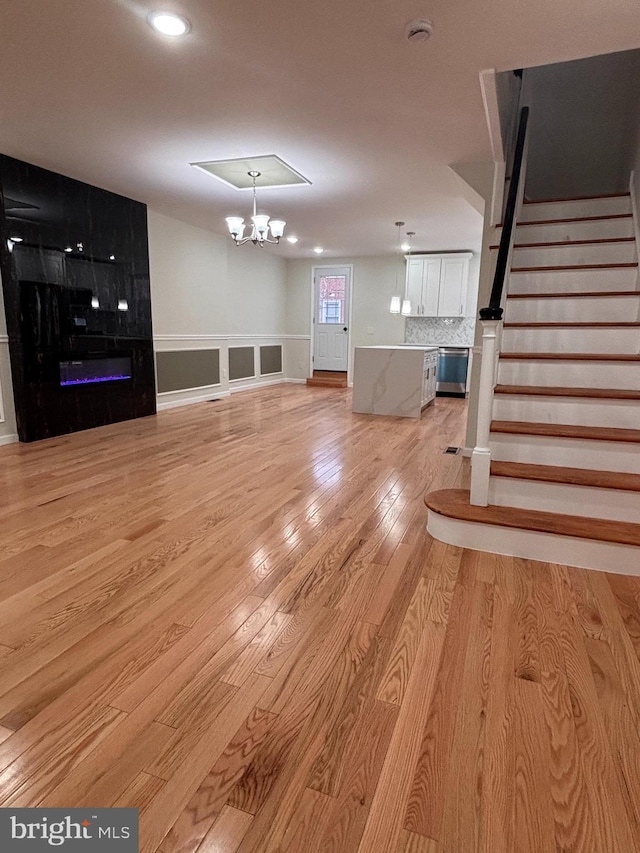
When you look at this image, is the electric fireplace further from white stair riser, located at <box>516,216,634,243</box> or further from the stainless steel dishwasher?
the stainless steel dishwasher

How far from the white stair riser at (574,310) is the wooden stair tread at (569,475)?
134cm

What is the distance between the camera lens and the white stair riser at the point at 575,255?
11.9ft

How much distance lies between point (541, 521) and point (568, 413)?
0.81m

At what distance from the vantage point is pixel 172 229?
6.04 metres

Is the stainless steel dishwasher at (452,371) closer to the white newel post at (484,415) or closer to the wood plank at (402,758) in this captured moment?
the white newel post at (484,415)

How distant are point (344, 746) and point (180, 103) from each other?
3.54 metres

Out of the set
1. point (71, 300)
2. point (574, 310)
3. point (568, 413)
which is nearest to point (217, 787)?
point (568, 413)

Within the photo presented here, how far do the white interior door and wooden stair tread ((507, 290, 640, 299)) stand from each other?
19.4 feet

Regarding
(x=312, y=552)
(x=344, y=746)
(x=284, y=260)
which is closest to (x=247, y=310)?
(x=284, y=260)


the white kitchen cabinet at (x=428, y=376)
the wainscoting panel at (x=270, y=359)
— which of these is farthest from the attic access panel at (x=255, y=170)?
the wainscoting panel at (x=270, y=359)

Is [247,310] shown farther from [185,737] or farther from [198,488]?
[185,737]

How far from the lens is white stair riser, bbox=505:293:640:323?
3.19 m

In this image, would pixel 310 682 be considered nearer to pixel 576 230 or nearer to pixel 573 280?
pixel 573 280

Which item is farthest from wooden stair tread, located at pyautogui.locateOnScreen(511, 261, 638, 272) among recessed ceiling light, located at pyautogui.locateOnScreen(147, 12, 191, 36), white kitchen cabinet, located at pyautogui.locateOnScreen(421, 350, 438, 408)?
recessed ceiling light, located at pyautogui.locateOnScreen(147, 12, 191, 36)
